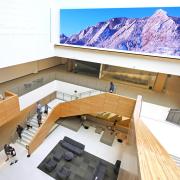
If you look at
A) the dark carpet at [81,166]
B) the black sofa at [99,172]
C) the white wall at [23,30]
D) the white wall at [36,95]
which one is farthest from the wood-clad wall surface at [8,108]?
the black sofa at [99,172]

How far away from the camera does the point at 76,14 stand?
1067cm

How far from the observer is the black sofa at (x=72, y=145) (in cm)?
1033

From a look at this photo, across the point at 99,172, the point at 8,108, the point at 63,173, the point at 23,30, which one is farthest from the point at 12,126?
the point at 99,172

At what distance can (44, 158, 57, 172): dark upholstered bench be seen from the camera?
8.79 metres

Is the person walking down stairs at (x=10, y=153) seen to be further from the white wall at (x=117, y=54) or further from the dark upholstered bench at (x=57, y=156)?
the white wall at (x=117, y=54)

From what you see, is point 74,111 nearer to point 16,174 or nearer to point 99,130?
point 99,130

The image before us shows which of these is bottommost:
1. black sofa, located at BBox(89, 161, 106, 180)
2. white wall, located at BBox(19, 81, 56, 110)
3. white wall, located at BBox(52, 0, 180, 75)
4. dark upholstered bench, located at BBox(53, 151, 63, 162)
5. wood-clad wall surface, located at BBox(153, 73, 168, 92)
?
black sofa, located at BBox(89, 161, 106, 180)

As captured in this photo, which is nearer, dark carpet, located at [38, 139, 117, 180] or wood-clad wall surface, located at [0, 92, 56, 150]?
dark carpet, located at [38, 139, 117, 180]

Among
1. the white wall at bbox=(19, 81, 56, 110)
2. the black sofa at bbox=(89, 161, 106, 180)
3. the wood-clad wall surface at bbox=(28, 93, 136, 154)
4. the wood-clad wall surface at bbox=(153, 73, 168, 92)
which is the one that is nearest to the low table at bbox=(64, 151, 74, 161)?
the black sofa at bbox=(89, 161, 106, 180)

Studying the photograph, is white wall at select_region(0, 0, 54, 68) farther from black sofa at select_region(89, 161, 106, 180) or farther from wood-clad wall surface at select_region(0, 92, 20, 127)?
black sofa at select_region(89, 161, 106, 180)

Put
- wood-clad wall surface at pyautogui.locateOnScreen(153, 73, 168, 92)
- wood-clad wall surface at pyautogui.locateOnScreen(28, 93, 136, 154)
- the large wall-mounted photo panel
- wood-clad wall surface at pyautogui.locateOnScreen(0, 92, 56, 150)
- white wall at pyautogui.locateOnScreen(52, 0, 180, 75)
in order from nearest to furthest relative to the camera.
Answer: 1. the large wall-mounted photo panel
2. white wall at pyautogui.locateOnScreen(52, 0, 180, 75)
3. wood-clad wall surface at pyautogui.locateOnScreen(0, 92, 56, 150)
4. wood-clad wall surface at pyautogui.locateOnScreen(28, 93, 136, 154)
5. wood-clad wall surface at pyautogui.locateOnScreen(153, 73, 168, 92)

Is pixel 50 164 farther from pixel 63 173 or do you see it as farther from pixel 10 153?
pixel 10 153

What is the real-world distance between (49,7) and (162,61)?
906 centimetres

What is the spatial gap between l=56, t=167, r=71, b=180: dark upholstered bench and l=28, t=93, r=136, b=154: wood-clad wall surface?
249cm
